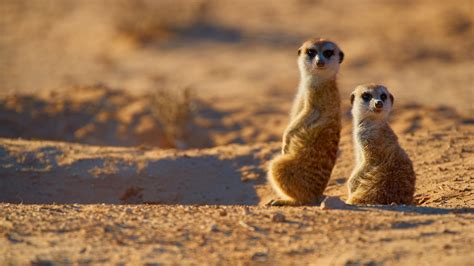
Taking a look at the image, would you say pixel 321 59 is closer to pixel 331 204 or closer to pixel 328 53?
pixel 328 53

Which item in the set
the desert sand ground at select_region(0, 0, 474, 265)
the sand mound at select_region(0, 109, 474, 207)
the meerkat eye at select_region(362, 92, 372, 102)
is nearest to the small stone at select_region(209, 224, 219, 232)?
the desert sand ground at select_region(0, 0, 474, 265)

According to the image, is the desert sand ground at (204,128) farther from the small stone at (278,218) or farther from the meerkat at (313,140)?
the meerkat at (313,140)

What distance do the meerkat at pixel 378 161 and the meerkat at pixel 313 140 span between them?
0.58ft

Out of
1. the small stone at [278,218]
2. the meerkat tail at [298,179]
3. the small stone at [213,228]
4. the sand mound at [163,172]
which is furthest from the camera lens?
the sand mound at [163,172]

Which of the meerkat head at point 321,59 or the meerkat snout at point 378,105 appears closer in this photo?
the meerkat snout at point 378,105

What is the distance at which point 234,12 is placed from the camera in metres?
16.0

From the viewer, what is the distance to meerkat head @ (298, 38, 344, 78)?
16.6 ft

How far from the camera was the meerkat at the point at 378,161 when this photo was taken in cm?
471

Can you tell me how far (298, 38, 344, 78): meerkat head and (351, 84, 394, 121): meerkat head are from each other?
9.4 inches

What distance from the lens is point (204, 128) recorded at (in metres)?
8.92

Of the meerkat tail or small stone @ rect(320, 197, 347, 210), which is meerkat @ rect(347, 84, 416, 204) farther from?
small stone @ rect(320, 197, 347, 210)

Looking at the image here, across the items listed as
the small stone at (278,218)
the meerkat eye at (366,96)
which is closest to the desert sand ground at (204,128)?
the small stone at (278,218)

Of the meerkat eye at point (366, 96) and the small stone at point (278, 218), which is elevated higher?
the meerkat eye at point (366, 96)

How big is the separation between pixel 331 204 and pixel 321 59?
1.11 metres
